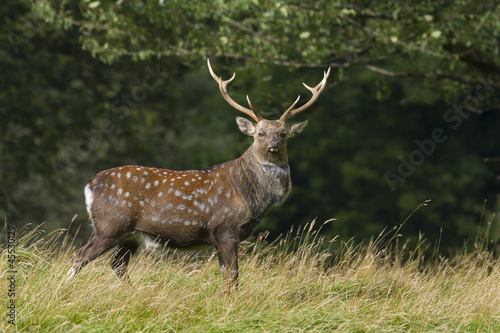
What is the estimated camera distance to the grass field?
16.4 feet

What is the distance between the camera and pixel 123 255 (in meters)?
6.47

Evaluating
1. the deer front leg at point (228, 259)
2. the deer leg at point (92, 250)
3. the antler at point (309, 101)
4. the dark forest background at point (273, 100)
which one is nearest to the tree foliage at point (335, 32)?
the dark forest background at point (273, 100)

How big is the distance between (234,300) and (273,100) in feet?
17.8

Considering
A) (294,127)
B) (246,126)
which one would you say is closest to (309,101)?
(294,127)

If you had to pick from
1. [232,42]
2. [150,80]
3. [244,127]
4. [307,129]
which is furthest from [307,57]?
[307,129]

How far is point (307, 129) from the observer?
20109mm

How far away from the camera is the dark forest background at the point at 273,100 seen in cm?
997

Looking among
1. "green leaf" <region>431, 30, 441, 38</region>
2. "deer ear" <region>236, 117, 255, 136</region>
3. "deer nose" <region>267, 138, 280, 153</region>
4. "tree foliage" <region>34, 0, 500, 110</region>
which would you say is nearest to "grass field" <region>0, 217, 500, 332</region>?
"deer nose" <region>267, 138, 280, 153</region>

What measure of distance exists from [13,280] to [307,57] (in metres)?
5.36

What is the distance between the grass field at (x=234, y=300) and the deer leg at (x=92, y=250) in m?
0.08

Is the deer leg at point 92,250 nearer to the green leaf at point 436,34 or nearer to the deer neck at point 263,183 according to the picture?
the deer neck at point 263,183

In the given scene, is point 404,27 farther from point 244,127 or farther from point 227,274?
point 227,274

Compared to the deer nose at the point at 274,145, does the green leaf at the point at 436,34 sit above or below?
above

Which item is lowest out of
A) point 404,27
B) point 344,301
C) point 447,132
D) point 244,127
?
point 447,132
